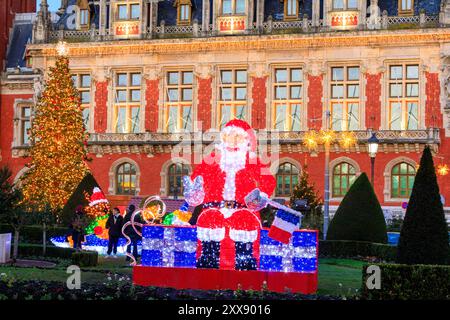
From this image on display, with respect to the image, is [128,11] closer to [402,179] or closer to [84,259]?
[402,179]

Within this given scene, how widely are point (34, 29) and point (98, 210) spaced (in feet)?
65.6

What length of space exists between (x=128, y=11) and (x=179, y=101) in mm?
5297

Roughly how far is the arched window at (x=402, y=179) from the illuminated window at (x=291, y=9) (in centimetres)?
866

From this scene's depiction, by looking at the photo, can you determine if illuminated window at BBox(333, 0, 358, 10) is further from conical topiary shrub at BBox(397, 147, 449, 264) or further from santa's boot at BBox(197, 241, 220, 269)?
conical topiary shrub at BBox(397, 147, 449, 264)

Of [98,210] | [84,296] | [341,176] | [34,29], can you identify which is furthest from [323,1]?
[84,296]

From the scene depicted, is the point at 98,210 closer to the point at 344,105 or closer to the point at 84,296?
the point at 84,296

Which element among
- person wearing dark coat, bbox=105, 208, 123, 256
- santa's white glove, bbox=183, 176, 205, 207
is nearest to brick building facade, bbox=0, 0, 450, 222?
person wearing dark coat, bbox=105, 208, 123, 256

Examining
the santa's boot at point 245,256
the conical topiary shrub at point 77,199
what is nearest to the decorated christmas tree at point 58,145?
the conical topiary shrub at point 77,199

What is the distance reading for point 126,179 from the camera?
43.9 meters

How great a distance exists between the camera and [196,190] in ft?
56.8

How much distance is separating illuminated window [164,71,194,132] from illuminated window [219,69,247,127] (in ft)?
5.03

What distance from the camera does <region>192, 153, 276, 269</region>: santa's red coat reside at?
667 inches

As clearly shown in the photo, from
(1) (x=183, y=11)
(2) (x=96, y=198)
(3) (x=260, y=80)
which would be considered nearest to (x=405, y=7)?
(3) (x=260, y=80)
